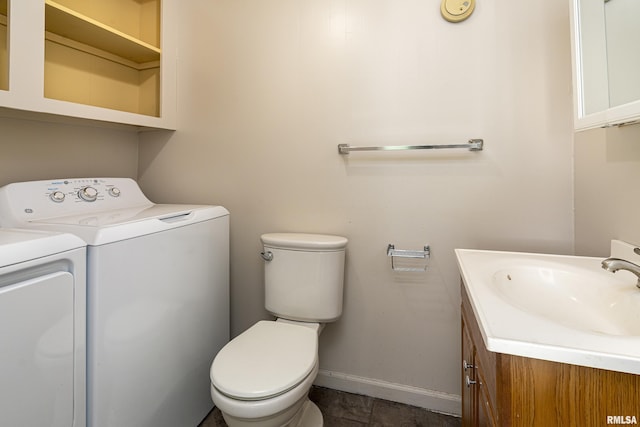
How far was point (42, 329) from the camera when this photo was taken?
0.86m

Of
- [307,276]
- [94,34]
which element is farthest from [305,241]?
[94,34]

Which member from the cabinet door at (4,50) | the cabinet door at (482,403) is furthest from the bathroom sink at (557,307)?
the cabinet door at (4,50)

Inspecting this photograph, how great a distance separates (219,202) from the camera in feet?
6.07

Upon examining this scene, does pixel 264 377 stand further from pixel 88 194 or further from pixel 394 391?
pixel 88 194

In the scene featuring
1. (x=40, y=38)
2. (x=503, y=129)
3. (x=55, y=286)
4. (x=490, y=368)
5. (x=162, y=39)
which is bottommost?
(x=490, y=368)

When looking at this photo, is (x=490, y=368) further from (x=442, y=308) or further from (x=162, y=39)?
(x=162, y=39)

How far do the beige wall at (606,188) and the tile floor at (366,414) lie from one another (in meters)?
1.01

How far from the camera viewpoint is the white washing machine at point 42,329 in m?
0.79

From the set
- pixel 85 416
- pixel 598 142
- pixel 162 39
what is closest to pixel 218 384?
pixel 85 416

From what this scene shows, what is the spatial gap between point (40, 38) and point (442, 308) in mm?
2064

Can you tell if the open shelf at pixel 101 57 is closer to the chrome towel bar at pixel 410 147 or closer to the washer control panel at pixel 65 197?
the washer control panel at pixel 65 197

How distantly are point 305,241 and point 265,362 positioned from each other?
56 cm

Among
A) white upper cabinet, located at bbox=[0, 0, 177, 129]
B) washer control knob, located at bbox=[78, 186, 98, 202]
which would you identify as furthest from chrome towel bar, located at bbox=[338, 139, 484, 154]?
washer control knob, located at bbox=[78, 186, 98, 202]

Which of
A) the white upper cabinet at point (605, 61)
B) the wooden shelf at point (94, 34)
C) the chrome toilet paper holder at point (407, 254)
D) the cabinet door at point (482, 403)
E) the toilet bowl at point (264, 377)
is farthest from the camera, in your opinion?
the chrome toilet paper holder at point (407, 254)
